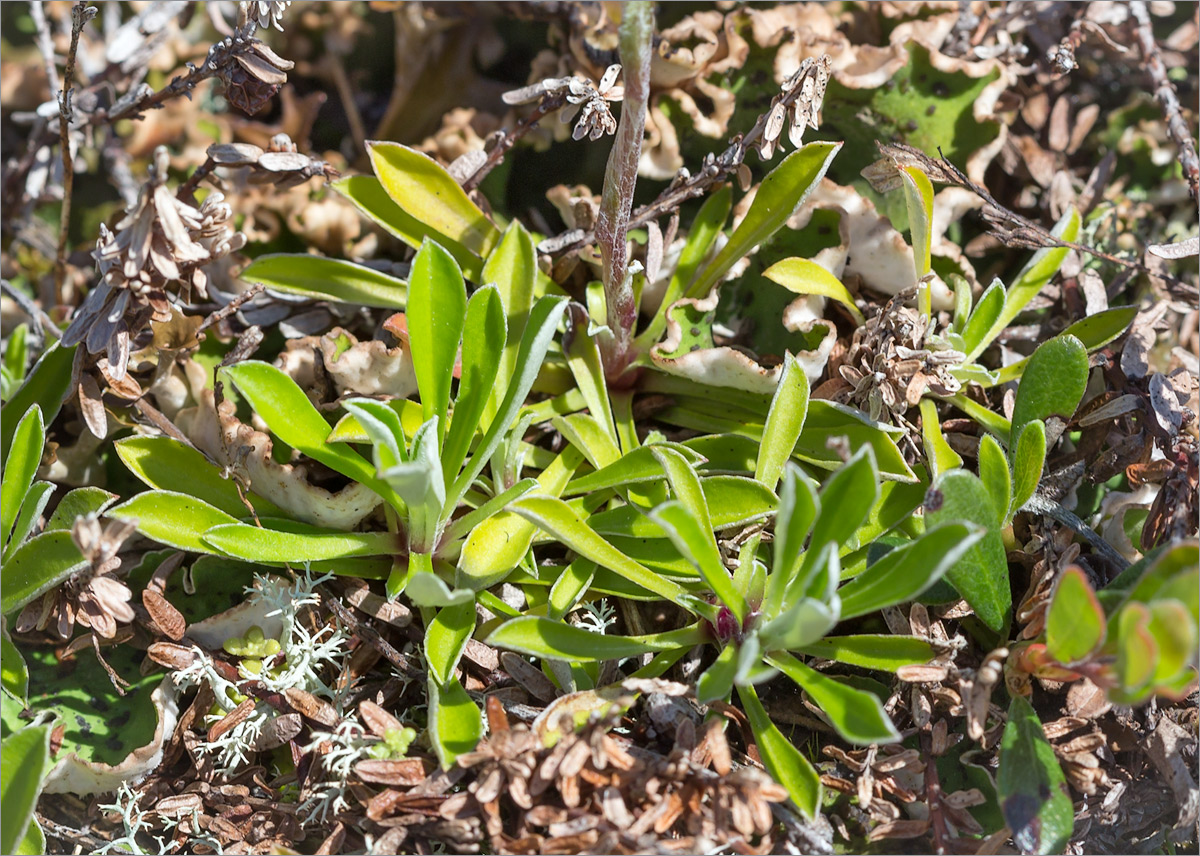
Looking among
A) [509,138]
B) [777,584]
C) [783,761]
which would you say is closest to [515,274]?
[509,138]

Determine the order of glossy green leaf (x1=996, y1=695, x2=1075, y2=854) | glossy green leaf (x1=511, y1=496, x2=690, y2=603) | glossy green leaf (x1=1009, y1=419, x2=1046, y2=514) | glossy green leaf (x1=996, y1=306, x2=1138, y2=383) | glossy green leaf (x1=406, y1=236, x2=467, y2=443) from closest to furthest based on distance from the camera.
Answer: glossy green leaf (x1=996, y1=695, x2=1075, y2=854) < glossy green leaf (x1=511, y1=496, x2=690, y2=603) < glossy green leaf (x1=1009, y1=419, x2=1046, y2=514) < glossy green leaf (x1=406, y1=236, x2=467, y2=443) < glossy green leaf (x1=996, y1=306, x2=1138, y2=383)

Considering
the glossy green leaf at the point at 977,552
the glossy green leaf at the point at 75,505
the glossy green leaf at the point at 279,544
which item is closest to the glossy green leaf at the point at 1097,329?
the glossy green leaf at the point at 977,552

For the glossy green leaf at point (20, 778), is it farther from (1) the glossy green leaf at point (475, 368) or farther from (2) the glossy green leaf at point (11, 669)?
(1) the glossy green leaf at point (475, 368)

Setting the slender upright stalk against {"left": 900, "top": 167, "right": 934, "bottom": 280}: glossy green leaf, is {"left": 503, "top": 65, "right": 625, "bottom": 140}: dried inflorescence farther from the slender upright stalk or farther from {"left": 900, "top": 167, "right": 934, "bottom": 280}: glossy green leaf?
{"left": 900, "top": 167, "right": 934, "bottom": 280}: glossy green leaf

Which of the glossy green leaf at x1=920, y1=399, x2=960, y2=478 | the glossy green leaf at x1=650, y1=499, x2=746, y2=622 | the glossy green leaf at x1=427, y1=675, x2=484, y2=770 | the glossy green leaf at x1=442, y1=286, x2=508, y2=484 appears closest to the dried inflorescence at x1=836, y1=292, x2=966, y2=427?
the glossy green leaf at x1=920, y1=399, x2=960, y2=478

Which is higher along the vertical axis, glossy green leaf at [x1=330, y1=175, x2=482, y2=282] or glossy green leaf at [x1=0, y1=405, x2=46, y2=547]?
glossy green leaf at [x1=330, y1=175, x2=482, y2=282]

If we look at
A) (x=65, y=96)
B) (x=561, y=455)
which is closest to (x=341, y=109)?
(x=65, y=96)

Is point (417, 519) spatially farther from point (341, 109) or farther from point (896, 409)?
point (341, 109)

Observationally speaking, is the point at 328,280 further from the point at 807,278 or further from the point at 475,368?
the point at 807,278
